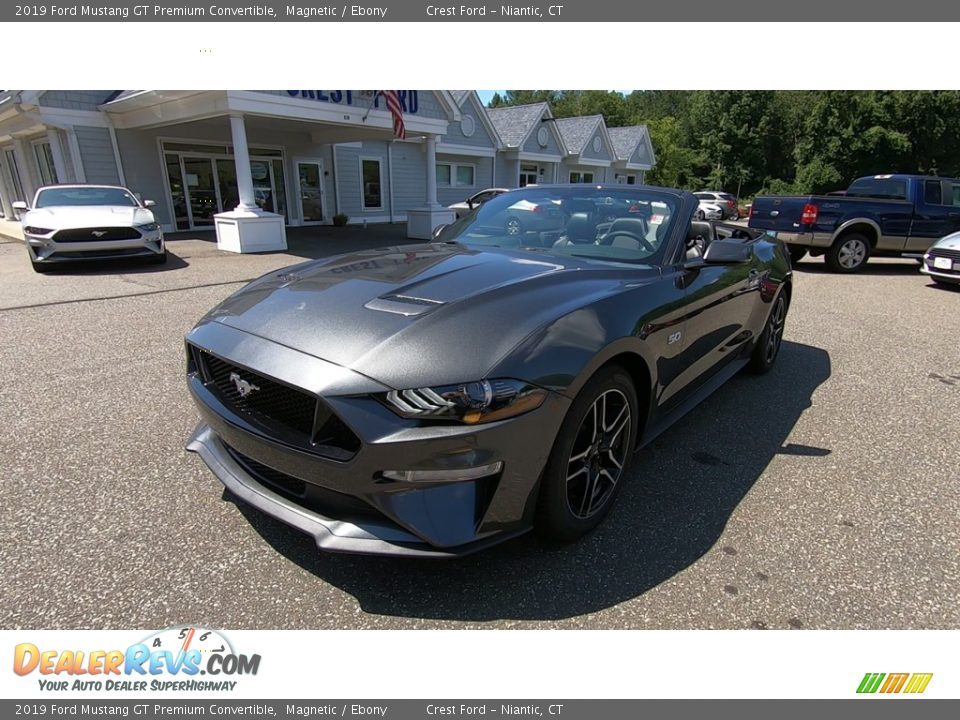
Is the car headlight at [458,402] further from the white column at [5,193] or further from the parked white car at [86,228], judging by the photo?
the white column at [5,193]

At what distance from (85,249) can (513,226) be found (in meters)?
8.83

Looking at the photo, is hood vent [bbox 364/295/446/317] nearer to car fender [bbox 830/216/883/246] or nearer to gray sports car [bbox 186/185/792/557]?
gray sports car [bbox 186/185/792/557]

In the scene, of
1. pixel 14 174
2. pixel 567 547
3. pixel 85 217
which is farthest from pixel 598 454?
pixel 14 174

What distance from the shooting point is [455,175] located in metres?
24.0

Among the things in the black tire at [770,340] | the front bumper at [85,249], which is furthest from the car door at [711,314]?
the front bumper at [85,249]

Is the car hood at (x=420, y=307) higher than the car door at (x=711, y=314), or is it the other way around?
the car hood at (x=420, y=307)

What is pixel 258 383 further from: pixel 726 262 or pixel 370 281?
pixel 726 262

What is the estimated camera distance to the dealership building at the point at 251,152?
40.6ft

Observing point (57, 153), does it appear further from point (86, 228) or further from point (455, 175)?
point (455, 175)

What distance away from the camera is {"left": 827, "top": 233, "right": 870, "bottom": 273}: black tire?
10859mm

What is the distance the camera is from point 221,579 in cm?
216

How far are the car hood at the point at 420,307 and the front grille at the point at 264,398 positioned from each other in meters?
0.16

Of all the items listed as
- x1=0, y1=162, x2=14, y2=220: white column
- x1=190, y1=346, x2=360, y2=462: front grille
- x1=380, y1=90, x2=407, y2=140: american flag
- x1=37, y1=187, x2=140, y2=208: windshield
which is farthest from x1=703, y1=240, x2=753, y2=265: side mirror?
x1=0, y1=162, x2=14, y2=220: white column

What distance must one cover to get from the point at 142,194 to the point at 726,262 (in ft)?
54.5
